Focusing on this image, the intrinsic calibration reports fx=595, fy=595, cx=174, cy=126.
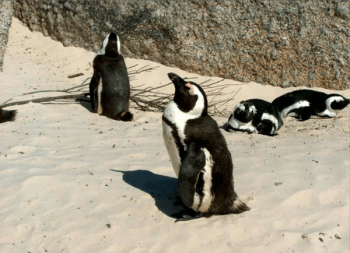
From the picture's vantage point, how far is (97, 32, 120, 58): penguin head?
7.30 meters

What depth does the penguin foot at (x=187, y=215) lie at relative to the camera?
165 inches

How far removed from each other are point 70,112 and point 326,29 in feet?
11.5

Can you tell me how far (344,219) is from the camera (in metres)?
4.47

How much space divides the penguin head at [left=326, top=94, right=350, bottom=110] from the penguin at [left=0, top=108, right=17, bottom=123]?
3722mm

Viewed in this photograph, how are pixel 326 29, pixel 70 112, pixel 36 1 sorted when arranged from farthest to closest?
pixel 36 1 < pixel 326 29 < pixel 70 112

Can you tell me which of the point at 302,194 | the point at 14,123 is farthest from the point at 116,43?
the point at 302,194

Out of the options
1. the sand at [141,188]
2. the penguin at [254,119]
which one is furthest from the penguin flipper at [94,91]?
the penguin at [254,119]

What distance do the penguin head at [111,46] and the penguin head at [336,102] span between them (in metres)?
2.67

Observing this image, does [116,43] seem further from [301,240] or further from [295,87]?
[301,240]

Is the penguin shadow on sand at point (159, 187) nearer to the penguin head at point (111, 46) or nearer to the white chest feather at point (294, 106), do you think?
the penguin head at point (111, 46)

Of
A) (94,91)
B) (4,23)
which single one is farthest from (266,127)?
(4,23)

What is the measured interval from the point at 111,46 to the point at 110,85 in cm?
51

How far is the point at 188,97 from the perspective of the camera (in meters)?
4.06

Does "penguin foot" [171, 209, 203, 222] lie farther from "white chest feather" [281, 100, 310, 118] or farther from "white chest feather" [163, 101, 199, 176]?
"white chest feather" [281, 100, 310, 118]
